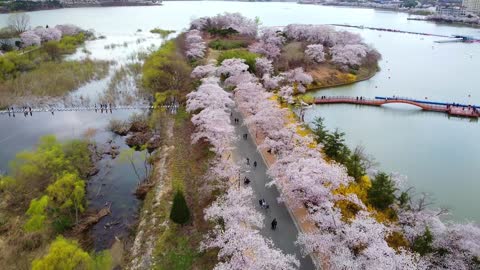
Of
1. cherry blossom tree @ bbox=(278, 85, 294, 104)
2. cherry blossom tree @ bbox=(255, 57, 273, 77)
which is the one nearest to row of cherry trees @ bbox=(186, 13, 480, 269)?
cherry blossom tree @ bbox=(278, 85, 294, 104)

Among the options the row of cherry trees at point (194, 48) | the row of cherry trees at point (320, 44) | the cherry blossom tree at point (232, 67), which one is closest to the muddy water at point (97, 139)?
the cherry blossom tree at point (232, 67)

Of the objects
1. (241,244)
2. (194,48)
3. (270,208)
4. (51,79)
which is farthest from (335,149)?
(51,79)

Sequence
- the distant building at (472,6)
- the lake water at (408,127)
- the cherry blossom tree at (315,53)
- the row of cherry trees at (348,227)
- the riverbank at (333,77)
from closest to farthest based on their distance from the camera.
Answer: the row of cherry trees at (348,227) < the lake water at (408,127) < the riverbank at (333,77) < the cherry blossom tree at (315,53) < the distant building at (472,6)

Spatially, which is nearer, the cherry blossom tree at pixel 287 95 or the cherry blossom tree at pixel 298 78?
the cherry blossom tree at pixel 287 95

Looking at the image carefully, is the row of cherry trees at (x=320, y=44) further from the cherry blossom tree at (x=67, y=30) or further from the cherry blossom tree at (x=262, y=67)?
the cherry blossom tree at (x=67, y=30)

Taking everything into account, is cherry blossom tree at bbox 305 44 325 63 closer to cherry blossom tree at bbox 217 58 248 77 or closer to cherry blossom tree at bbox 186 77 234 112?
cherry blossom tree at bbox 217 58 248 77
